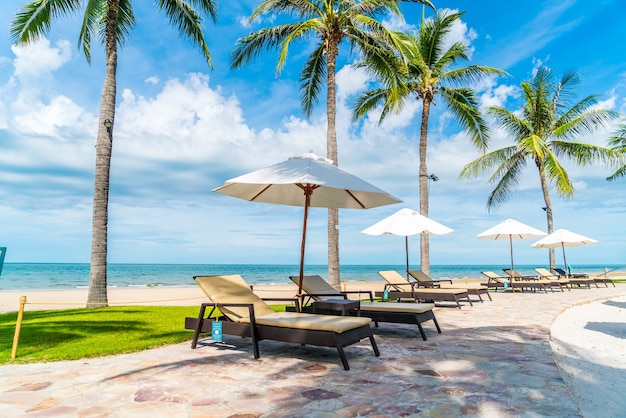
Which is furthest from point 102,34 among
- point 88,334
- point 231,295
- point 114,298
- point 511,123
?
point 511,123

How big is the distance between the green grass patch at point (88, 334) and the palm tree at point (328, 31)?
6156 millimetres

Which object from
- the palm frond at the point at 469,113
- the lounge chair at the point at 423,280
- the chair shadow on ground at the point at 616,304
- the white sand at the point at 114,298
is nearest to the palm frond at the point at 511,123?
the palm frond at the point at 469,113

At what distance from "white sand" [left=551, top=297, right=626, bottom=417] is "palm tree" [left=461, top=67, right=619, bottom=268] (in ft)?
36.6

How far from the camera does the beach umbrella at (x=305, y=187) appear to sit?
4.89 metres

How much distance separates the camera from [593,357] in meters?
4.69

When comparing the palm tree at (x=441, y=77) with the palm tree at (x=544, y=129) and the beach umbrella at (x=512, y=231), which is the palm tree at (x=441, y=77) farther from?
the palm tree at (x=544, y=129)

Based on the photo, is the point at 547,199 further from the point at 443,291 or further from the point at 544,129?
the point at 443,291

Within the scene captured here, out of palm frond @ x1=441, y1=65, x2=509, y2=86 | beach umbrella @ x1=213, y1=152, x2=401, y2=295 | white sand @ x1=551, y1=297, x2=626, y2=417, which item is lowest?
white sand @ x1=551, y1=297, x2=626, y2=417

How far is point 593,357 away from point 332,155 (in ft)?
23.7

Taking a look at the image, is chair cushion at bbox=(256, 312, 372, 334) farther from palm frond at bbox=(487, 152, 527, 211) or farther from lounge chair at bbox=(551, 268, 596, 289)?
palm frond at bbox=(487, 152, 527, 211)

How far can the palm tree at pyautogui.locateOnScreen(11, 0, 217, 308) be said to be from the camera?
8719 millimetres

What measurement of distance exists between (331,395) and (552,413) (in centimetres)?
153

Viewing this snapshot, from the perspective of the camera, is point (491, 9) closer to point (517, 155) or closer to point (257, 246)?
point (517, 155)

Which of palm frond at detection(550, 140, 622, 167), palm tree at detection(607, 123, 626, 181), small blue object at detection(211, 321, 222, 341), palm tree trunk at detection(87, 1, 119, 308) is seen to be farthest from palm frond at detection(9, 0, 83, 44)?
palm tree at detection(607, 123, 626, 181)
